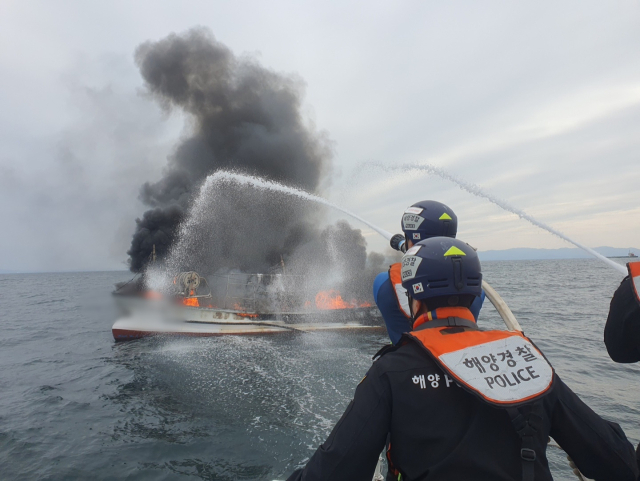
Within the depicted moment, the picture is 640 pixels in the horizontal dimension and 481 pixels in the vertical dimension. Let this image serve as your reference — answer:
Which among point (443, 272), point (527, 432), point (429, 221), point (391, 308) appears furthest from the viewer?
point (429, 221)

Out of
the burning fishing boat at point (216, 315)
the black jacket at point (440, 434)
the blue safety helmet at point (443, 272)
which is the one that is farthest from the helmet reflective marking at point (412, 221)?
the burning fishing boat at point (216, 315)

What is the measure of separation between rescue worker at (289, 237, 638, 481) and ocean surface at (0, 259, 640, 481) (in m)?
8.49

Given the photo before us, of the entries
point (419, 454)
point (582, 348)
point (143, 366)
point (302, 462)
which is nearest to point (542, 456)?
point (419, 454)

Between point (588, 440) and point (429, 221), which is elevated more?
point (429, 221)

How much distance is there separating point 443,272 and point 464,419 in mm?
885

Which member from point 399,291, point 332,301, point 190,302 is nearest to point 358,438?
point 399,291

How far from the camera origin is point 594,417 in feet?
6.88

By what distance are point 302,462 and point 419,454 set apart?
8.96m

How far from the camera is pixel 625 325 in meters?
2.72

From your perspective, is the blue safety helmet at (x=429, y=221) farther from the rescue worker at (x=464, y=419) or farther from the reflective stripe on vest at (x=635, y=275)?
the rescue worker at (x=464, y=419)

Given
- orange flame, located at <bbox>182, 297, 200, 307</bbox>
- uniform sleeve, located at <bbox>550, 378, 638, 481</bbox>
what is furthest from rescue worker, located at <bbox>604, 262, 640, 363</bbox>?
orange flame, located at <bbox>182, 297, 200, 307</bbox>

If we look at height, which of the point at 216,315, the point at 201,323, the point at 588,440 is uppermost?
the point at 588,440

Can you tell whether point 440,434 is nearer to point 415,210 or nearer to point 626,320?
point 626,320

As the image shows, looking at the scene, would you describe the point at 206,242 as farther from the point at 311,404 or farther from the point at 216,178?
the point at 311,404
